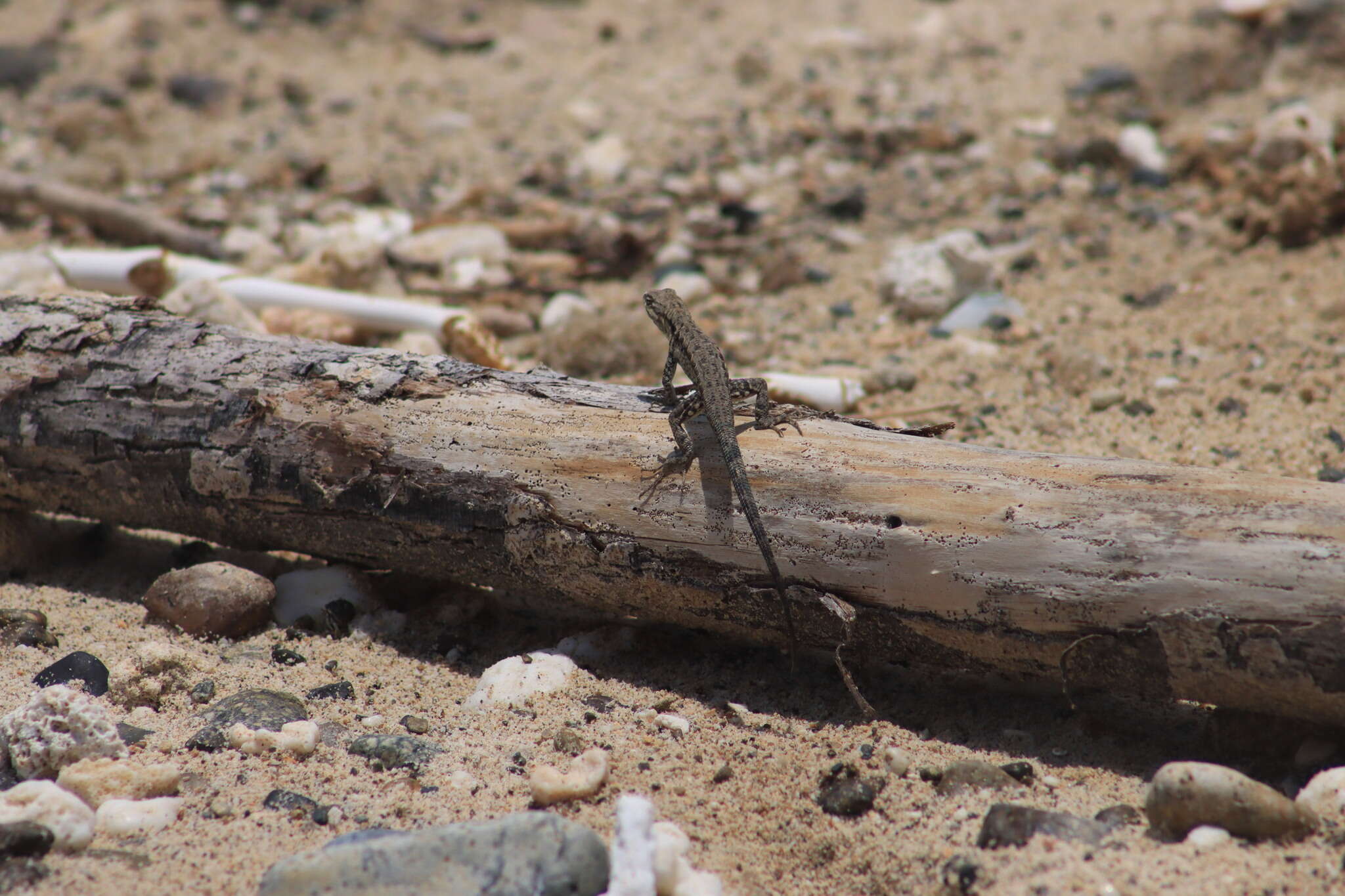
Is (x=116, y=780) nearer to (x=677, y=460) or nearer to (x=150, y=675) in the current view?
(x=150, y=675)

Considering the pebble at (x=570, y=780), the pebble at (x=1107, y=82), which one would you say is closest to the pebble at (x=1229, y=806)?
the pebble at (x=570, y=780)

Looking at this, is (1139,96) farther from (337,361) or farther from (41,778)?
(41,778)

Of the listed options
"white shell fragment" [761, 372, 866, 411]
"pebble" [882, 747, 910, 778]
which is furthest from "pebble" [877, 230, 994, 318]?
"pebble" [882, 747, 910, 778]

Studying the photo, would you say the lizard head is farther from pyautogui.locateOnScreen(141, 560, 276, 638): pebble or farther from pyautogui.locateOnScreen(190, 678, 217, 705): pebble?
pyautogui.locateOnScreen(190, 678, 217, 705): pebble

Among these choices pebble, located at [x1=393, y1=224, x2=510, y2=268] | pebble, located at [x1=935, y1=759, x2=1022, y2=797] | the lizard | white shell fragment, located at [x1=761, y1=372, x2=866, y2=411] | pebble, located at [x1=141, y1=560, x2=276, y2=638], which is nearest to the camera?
pebble, located at [x1=935, y1=759, x2=1022, y2=797]

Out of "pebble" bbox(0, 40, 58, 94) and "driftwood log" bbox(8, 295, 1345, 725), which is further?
"pebble" bbox(0, 40, 58, 94)
